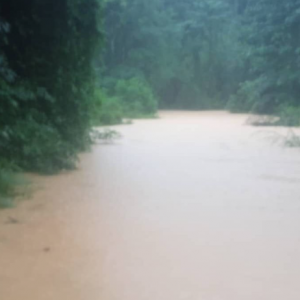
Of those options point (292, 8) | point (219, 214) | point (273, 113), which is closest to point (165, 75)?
point (273, 113)

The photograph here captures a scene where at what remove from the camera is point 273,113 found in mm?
30031

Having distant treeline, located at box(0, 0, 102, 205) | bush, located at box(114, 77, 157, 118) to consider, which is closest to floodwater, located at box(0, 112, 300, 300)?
distant treeline, located at box(0, 0, 102, 205)

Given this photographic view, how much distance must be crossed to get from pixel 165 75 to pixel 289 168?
96.8 ft

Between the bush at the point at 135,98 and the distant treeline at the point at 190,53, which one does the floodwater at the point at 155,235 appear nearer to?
the bush at the point at 135,98

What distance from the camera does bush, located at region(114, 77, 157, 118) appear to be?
32375mm

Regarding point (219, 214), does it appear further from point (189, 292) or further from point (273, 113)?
point (273, 113)

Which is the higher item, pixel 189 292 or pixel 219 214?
pixel 189 292

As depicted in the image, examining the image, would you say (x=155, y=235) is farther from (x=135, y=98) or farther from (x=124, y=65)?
(x=124, y=65)

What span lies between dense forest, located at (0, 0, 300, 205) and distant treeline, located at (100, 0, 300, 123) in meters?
0.07

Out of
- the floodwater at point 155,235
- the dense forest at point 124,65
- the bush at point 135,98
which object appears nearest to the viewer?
the floodwater at point 155,235

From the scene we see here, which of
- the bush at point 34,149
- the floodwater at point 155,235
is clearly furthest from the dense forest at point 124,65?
the floodwater at point 155,235

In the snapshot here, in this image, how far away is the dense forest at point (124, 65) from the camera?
10.0m

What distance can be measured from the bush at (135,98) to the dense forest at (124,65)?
2.4 inches

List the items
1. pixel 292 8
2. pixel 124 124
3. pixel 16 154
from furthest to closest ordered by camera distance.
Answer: pixel 292 8 < pixel 124 124 < pixel 16 154
